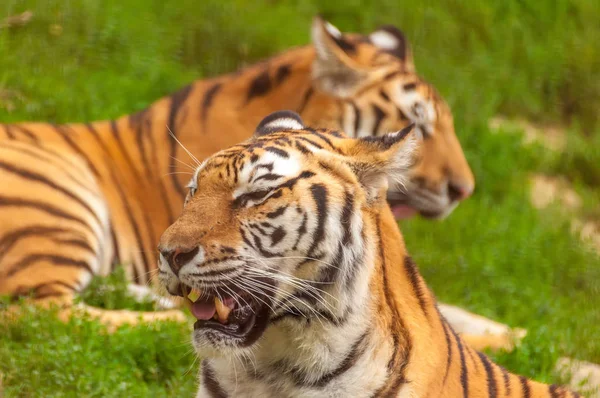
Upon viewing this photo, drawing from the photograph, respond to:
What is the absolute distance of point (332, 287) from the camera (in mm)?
2848

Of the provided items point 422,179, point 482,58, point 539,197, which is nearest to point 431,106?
point 422,179

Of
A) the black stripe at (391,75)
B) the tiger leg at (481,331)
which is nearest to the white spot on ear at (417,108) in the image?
the black stripe at (391,75)

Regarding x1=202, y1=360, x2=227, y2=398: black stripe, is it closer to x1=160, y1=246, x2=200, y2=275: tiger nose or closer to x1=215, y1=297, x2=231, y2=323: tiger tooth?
x1=215, y1=297, x2=231, y2=323: tiger tooth

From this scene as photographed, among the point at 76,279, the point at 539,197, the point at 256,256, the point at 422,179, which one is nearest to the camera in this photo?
the point at 256,256

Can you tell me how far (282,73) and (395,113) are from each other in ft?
Answer: 2.08

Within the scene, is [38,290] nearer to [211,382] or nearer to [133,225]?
[133,225]

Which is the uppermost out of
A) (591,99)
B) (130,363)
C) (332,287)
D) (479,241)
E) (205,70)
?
(332,287)

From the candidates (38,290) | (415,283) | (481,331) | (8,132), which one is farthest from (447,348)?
(8,132)

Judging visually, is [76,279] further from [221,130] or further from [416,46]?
[416,46]

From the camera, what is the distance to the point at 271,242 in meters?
2.83

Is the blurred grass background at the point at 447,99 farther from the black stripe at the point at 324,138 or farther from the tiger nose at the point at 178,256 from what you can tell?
the black stripe at the point at 324,138

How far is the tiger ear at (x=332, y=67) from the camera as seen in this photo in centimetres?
527

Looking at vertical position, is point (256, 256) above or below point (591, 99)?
above

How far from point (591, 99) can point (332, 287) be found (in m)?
6.46
